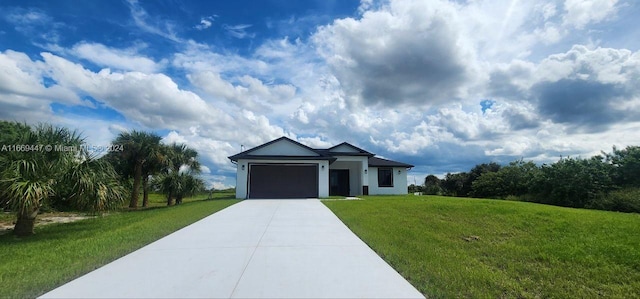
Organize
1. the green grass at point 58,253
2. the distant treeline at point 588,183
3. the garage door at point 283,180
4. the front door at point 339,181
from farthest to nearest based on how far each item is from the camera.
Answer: the front door at point 339,181 < the garage door at point 283,180 < the distant treeline at point 588,183 < the green grass at point 58,253

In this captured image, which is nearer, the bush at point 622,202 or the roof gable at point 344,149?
the bush at point 622,202

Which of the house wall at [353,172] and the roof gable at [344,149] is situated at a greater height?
the roof gable at [344,149]

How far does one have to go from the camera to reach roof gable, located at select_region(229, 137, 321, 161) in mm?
19875

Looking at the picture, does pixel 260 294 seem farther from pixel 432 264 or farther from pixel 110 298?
pixel 432 264

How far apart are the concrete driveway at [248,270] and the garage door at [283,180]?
12733mm

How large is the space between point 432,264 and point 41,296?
5.21m

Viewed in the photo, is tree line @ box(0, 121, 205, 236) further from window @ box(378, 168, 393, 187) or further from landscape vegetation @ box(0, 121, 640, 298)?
window @ box(378, 168, 393, 187)

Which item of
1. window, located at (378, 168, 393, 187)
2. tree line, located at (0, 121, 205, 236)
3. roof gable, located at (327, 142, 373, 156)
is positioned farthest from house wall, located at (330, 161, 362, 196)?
tree line, located at (0, 121, 205, 236)

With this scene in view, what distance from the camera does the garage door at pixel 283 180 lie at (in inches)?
794

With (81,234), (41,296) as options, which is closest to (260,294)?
(41,296)

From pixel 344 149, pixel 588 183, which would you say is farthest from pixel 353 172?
pixel 588 183

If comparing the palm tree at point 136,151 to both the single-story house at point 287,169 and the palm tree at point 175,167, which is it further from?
the single-story house at point 287,169

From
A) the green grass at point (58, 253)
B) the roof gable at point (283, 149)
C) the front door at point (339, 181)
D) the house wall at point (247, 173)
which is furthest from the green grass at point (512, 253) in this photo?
the front door at point (339, 181)

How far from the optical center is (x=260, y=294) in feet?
12.2
